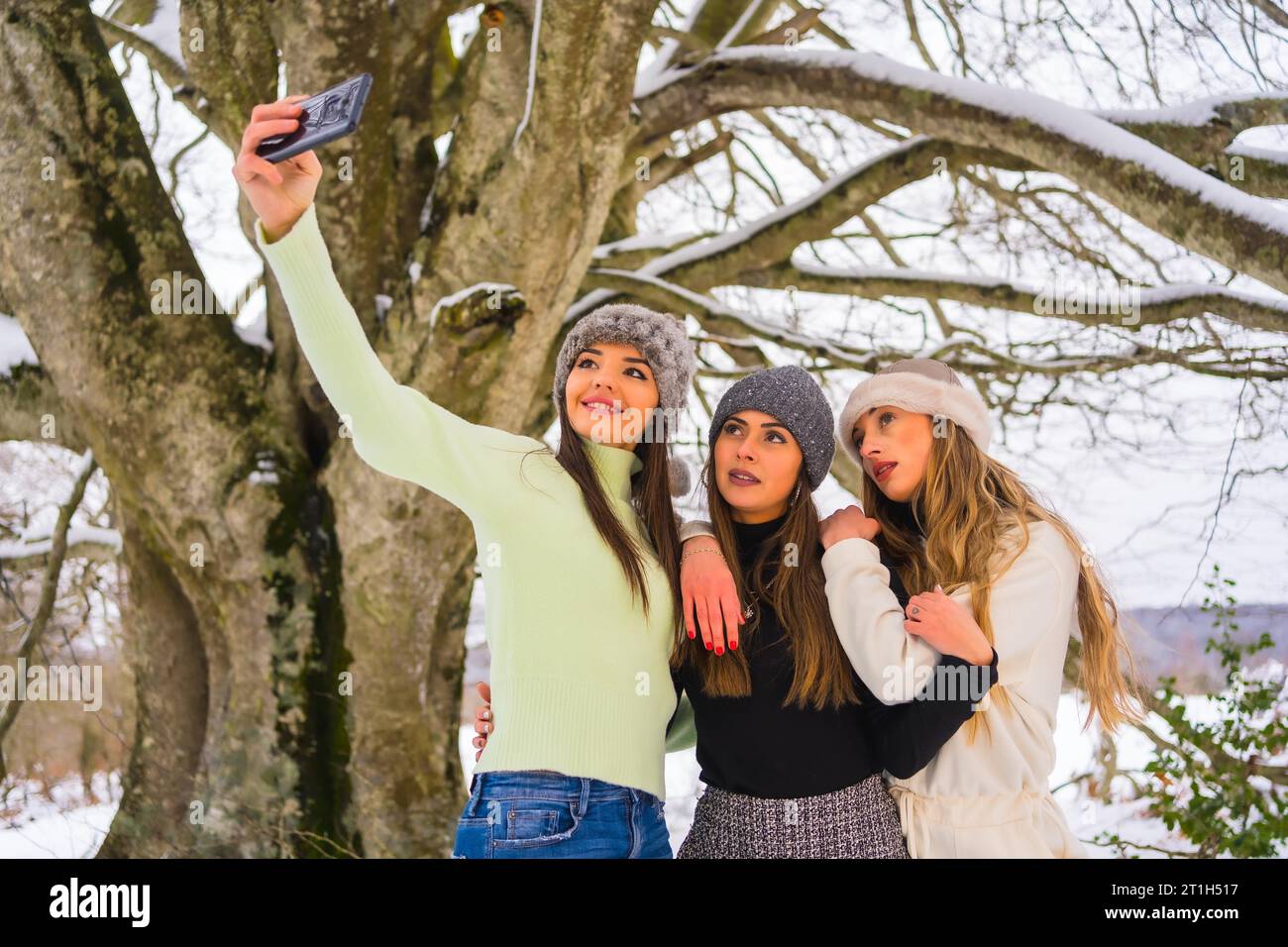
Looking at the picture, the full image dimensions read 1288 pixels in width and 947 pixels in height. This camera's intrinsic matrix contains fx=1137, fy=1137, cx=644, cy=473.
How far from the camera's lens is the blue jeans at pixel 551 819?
75.8 inches

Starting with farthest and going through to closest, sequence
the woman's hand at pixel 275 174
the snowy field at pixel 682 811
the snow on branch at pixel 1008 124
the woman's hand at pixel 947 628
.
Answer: the snowy field at pixel 682 811, the snow on branch at pixel 1008 124, the woman's hand at pixel 947 628, the woman's hand at pixel 275 174

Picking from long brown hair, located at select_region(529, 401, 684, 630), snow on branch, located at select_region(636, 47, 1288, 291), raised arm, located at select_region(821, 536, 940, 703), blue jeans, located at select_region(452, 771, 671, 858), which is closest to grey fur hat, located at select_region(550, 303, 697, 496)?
long brown hair, located at select_region(529, 401, 684, 630)

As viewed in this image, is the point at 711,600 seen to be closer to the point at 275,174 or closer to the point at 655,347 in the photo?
the point at 655,347

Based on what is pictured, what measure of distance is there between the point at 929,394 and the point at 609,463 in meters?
0.65

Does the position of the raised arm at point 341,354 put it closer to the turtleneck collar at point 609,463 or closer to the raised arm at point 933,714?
the turtleneck collar at point 609,463

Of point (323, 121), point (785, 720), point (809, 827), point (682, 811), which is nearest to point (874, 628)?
point (785, 720)

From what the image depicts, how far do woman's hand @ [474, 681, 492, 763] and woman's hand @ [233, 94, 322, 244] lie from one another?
3.17 feet

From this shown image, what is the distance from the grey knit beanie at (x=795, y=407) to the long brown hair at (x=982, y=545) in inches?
7.8

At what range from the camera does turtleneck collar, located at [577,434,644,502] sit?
2.23 meters

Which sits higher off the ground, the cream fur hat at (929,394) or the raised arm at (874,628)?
the cream fur hat at (929,394)

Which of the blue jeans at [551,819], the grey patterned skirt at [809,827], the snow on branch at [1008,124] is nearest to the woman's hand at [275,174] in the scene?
the blue jeans at [551,819]

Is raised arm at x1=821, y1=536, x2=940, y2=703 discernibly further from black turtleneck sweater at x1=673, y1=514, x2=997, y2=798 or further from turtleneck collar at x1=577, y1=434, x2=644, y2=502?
turtleneck collar at x1=577, y1=434, x2=644, y2=502

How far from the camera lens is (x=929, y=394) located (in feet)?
7.41
